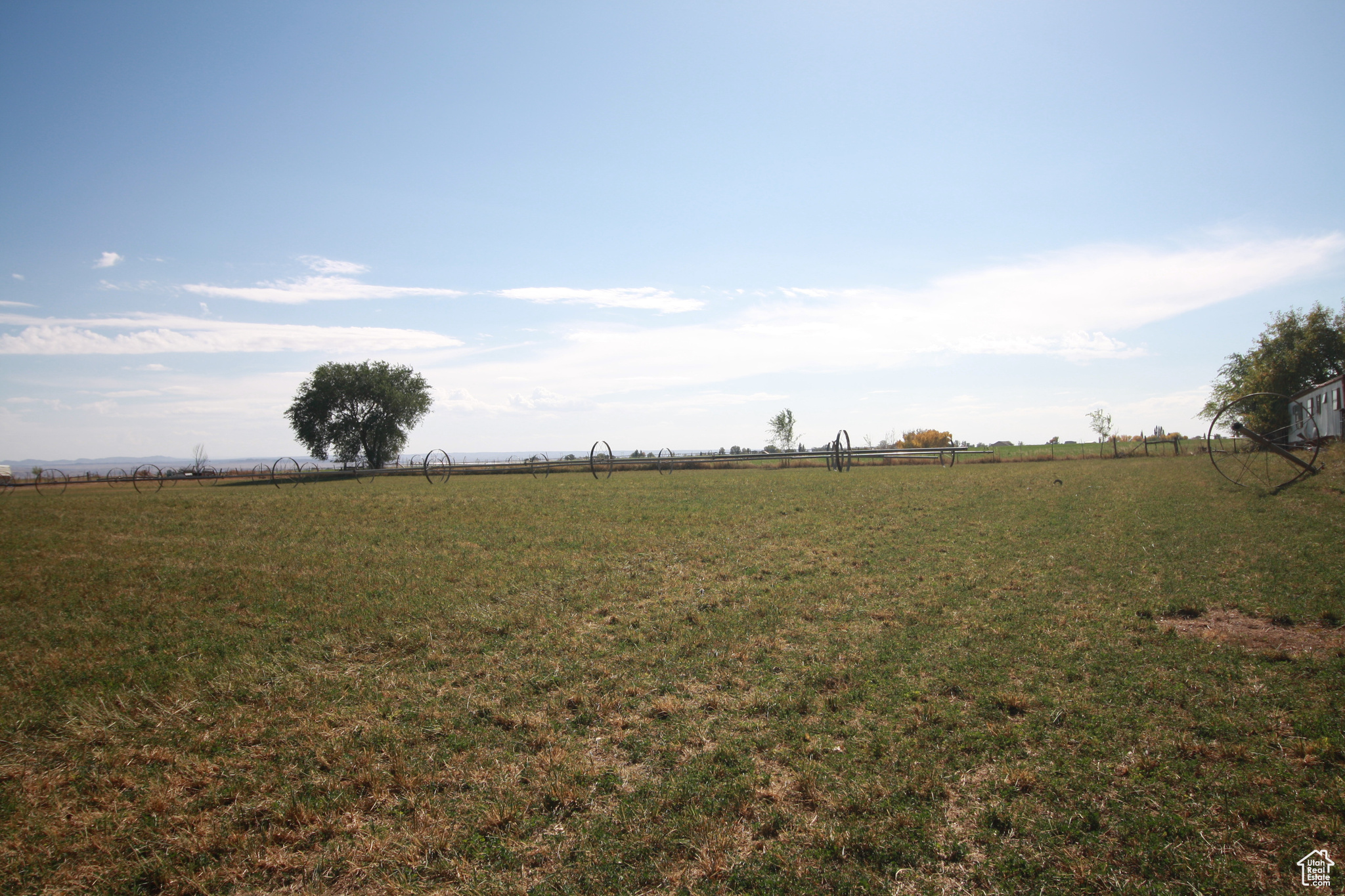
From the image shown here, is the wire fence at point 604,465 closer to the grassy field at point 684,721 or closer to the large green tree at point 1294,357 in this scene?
the large green tree at point 1294,357

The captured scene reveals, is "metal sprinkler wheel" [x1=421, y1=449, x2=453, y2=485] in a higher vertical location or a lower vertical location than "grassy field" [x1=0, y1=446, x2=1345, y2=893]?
higher

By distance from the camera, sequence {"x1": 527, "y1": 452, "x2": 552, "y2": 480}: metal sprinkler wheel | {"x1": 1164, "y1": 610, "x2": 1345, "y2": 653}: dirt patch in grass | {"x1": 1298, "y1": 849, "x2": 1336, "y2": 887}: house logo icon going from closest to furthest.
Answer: {"x1": 1298, "y1": 849, "x2": 1336, "y2": 887}: house logo icon < {"x1": 1164, "y1": 610, "x2": 1345, "y2": 653}: dirt patch in grass < {"x1": 527, "y1": 452, "x2": 552, "y2": 480}: metal sprinkler wheel

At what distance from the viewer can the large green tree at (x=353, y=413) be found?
6612 cm

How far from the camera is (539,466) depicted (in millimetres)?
52719

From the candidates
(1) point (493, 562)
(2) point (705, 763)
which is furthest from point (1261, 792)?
(1) point (493, 562)

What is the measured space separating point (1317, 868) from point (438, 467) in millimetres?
54255

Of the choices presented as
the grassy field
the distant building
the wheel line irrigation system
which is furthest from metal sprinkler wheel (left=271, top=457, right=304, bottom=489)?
the distant building

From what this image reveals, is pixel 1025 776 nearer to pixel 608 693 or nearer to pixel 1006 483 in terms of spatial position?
pixel 608 693

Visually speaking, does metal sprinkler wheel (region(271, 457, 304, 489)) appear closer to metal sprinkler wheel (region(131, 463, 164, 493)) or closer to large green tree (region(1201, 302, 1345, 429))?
metal sprinkler wheel (region(131, 463, 164, 493))

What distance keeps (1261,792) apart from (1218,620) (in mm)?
4485

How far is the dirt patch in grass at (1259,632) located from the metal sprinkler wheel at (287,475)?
4754cm

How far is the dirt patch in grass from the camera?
6258 mm

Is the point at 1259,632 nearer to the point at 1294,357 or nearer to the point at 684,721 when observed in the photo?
the point at 684,721

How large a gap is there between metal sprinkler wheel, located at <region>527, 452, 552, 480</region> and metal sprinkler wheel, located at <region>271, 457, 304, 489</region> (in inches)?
665
